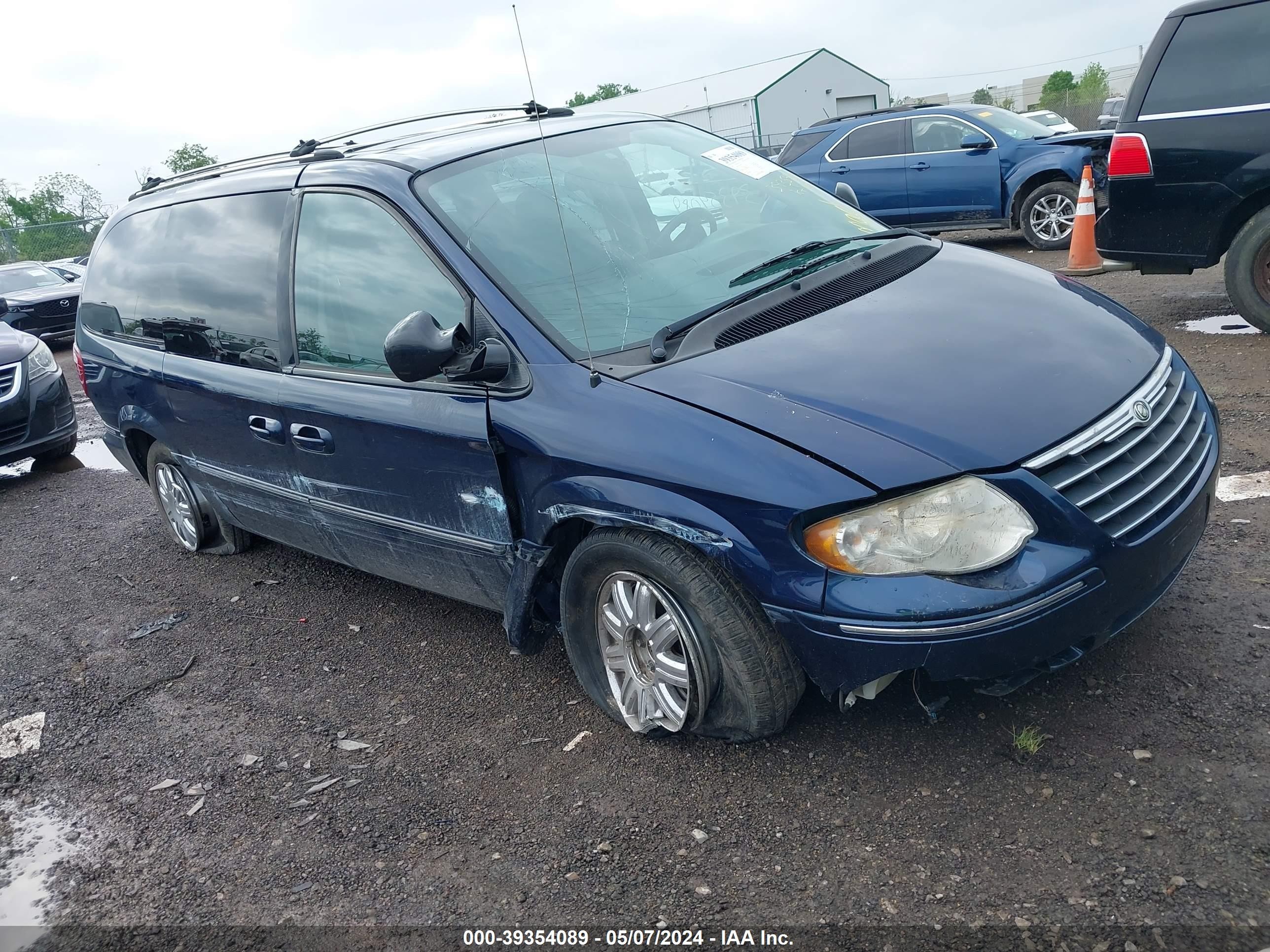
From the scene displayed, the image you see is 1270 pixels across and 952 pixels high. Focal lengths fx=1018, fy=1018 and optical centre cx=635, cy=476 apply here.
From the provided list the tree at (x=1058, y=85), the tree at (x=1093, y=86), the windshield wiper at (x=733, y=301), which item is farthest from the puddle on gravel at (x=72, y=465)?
the tree at (x=1058, y=85)

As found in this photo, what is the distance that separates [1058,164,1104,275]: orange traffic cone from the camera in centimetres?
931

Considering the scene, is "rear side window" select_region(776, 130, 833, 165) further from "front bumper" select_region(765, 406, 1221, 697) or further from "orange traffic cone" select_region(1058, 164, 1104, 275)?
"front bumper" select_region(765, 406, 1221, 697)

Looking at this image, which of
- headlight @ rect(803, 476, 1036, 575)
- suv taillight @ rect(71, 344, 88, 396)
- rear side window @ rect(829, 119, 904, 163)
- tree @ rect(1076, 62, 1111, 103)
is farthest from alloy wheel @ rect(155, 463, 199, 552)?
tree @ rect(1076, 62, 1111, 103)

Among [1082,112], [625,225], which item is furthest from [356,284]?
[1082,112]

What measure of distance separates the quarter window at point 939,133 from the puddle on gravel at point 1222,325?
5.12 meters

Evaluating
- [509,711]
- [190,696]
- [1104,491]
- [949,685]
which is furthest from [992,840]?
[190,696]

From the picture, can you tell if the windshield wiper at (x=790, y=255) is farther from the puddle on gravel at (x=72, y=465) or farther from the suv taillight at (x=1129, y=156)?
the puddle on gravel at (x=72, y=465)

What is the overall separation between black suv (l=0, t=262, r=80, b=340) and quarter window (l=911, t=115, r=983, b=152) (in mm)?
12141

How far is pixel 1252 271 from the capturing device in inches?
237

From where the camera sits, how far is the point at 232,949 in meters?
2.57

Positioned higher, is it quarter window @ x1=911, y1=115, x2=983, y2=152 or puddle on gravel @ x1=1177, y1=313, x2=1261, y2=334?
quarter window @ x1=911, y1=115, x2=983, y2=152

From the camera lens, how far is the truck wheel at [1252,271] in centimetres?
595

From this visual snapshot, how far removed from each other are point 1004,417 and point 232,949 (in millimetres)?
2362

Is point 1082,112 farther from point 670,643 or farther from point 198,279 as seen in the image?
point 670,643
